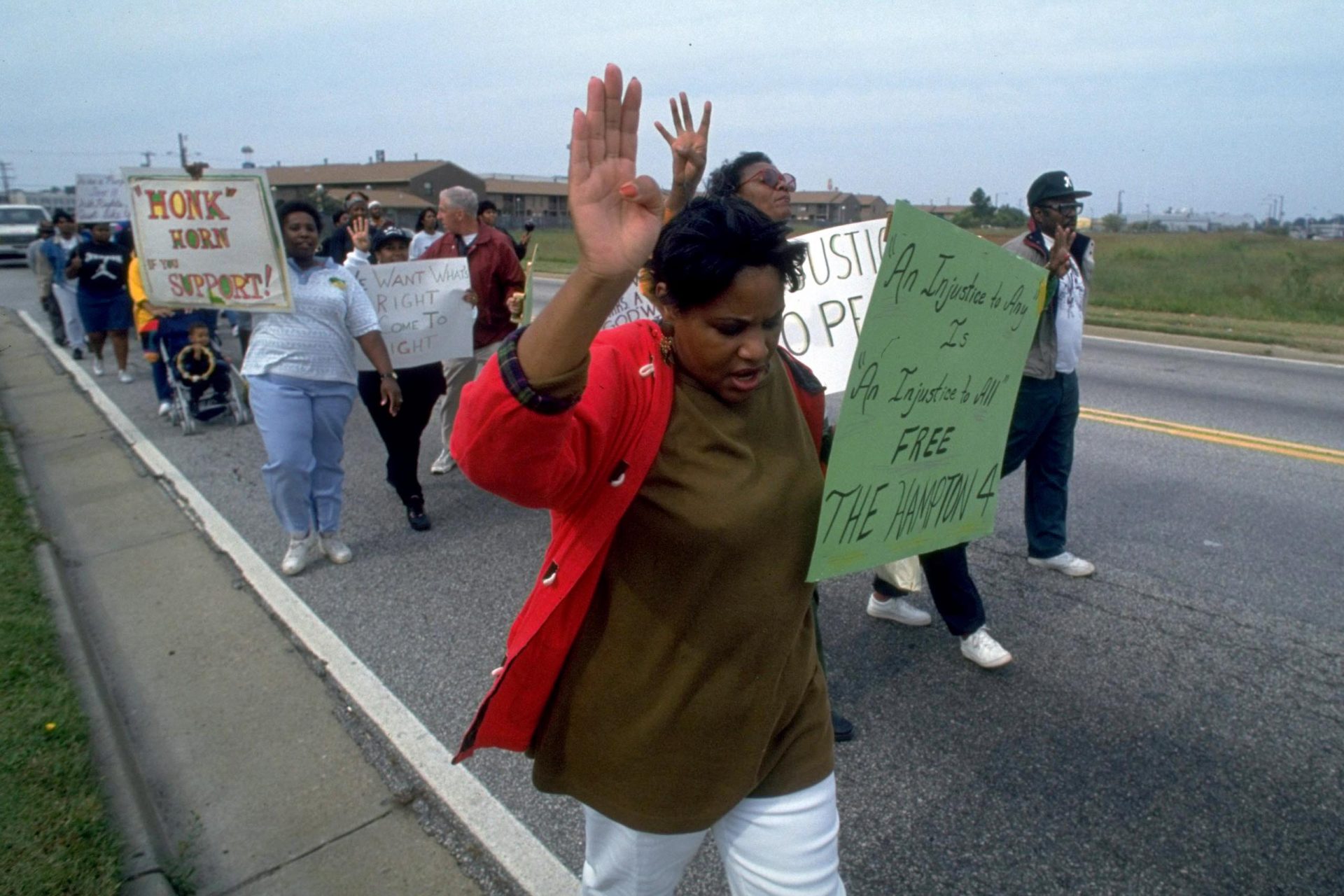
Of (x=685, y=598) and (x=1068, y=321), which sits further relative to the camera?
(x=1068, y=321)

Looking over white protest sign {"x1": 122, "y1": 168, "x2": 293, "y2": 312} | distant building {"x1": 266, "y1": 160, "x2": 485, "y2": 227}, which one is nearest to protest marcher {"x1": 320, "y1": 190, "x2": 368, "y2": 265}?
white protest sign {"x1": 122, "y1": 168, "x2": 293, "y2": 312}

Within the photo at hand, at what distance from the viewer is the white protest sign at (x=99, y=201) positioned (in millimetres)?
10445

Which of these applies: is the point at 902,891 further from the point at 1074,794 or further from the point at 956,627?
the point at 956,627

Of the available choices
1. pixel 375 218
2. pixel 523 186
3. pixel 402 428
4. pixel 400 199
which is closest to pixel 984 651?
pixel 402 428

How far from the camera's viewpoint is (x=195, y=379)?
8.51 m

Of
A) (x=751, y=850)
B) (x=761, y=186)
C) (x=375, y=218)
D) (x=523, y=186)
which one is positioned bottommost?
(x=751, y=850)

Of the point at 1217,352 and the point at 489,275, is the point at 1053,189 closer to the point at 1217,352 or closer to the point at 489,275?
the point at 489,275

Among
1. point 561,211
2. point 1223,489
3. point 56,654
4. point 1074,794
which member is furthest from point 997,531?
point 561,211

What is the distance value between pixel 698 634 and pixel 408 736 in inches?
83.0

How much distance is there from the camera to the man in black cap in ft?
14.1

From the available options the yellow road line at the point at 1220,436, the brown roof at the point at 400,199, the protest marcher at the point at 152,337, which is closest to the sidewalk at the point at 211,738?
the protest marcher at the point at 152,337

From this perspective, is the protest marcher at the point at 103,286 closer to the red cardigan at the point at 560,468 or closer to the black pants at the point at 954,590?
the black pants at the point at 954,590

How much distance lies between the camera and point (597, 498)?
1.68m

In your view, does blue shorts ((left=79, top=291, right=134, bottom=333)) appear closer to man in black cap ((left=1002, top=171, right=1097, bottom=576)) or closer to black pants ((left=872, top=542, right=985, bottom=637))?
man in black cap ((left=1002, top=171, right=1097, bottom=576))
